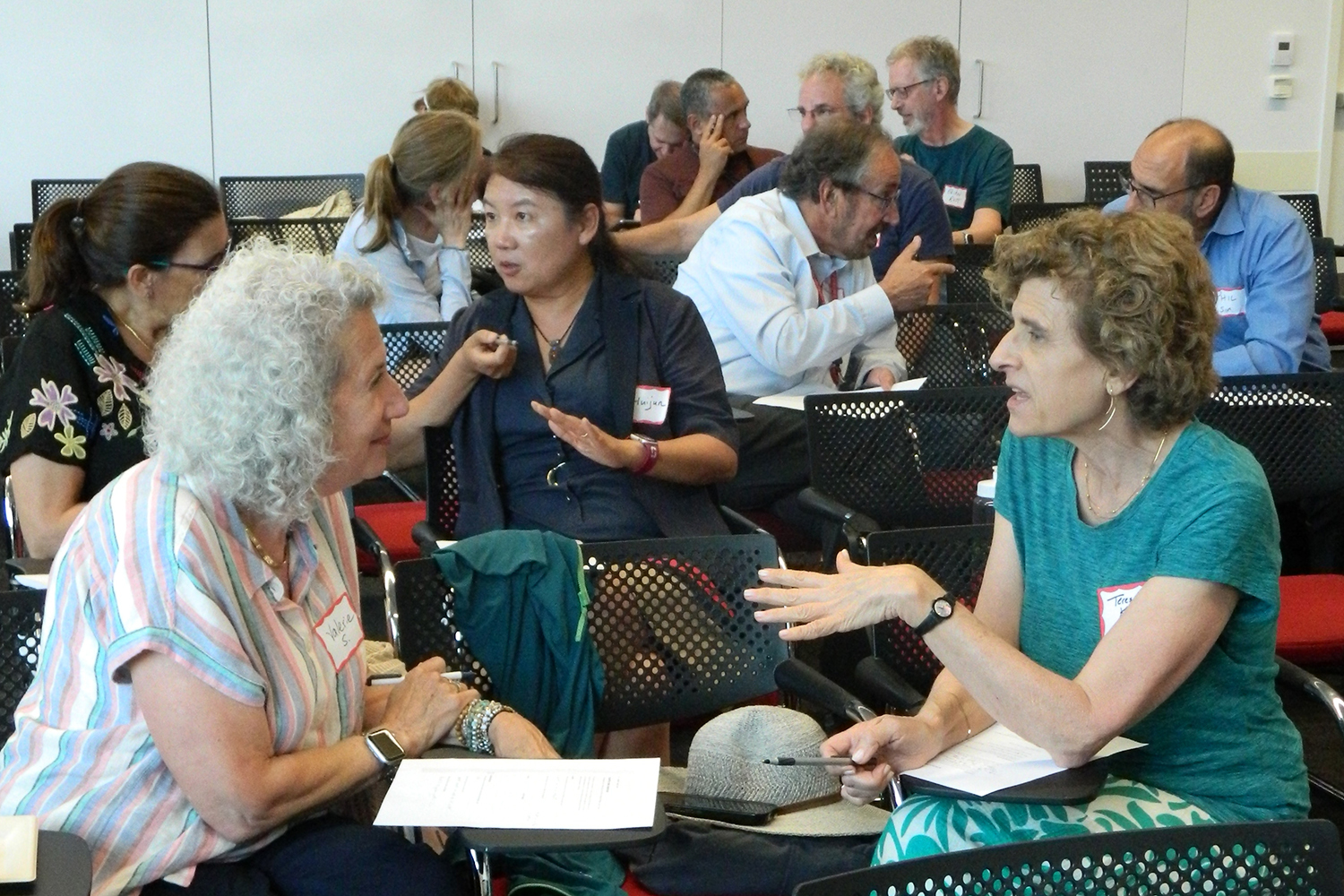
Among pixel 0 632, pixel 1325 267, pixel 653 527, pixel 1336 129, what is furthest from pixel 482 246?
pixel 1336 129

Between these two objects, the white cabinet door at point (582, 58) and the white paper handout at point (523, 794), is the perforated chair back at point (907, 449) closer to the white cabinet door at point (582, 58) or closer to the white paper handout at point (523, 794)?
the white paper handout at point (523, 794)

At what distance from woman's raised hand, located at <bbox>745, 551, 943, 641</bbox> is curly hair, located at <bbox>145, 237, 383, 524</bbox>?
59cm

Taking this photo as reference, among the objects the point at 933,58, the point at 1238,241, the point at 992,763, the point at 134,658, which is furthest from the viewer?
the point at 933,58

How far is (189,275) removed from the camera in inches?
109

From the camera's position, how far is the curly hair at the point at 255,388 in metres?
1.72

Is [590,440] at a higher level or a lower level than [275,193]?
lower

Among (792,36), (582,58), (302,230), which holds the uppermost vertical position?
(792,36)

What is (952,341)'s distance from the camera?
4.16m

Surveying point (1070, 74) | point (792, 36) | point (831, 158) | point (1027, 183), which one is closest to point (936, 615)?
point (831, 158)

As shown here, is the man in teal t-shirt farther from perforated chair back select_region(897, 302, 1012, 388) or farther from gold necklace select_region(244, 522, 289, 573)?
gold necklace select_region(244, 522, 289, 573)

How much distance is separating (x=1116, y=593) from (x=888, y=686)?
40cm

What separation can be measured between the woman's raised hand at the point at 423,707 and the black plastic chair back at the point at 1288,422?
2.09m

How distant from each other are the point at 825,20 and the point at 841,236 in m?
4.70

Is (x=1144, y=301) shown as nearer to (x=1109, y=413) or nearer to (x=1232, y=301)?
(x=1109, y=413)
